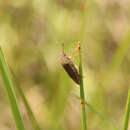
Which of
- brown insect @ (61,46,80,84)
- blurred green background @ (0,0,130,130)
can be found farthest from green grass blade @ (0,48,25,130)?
Answer: blurred green background @ (0,0,130,130)

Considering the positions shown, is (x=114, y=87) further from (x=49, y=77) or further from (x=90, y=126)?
(x=90, y=126)

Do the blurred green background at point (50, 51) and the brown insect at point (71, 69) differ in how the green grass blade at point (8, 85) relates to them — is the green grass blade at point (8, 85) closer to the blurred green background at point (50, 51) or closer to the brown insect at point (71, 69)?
the brown insect at point (71, 69)

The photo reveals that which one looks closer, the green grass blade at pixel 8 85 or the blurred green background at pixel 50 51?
the green grass blade at pixel 8 85

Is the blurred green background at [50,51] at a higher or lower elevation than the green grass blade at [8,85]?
lower

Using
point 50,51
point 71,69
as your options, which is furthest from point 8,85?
point 50,51

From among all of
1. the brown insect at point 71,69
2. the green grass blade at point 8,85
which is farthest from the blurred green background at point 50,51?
the green grass blade at point 8,85

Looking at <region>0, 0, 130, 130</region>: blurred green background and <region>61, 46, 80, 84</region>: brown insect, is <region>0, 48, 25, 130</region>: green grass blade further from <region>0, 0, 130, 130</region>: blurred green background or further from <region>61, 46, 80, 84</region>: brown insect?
<region>0, 0, 130, 130</region>: blurred green background

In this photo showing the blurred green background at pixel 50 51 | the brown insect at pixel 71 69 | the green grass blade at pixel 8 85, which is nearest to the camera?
the green grass blade at pixel 8 85

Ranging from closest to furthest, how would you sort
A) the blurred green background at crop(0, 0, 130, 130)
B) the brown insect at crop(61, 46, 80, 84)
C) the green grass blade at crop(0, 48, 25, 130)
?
1. the green grass blade at crop(0, 48, 25, 130)
2. the brown insect at crop(61, 46, 80, 84)
3. the blurred green background at crop(0, 0, 130, 130)

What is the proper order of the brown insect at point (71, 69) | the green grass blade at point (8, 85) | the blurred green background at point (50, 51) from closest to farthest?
1. the green grass blade at point (8, 85)
2. the brown insect at point (71, 69)
3. the blurred green background at point (50, 51)

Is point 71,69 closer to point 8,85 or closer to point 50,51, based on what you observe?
point 8,85

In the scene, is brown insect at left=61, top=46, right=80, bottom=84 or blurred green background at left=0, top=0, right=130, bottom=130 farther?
blurred green background at left=0, top=0, right=130, bottom=130
